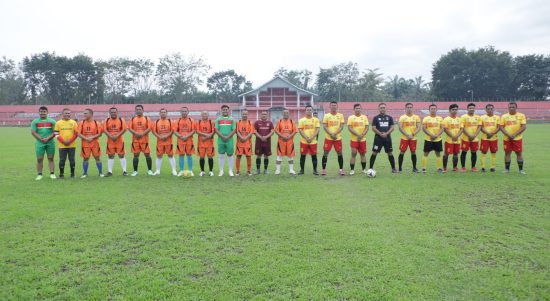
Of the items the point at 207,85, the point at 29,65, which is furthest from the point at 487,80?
the point at 29,65

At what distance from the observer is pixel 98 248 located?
4.44 m

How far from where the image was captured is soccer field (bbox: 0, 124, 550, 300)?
3463 mm

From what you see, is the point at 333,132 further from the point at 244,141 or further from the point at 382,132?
the point at 244,141

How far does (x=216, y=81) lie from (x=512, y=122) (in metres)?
63.0

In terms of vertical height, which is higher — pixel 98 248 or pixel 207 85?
pixel 207 85

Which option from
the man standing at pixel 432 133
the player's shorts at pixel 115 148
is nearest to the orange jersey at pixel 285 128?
the man standing at pixel 432 133

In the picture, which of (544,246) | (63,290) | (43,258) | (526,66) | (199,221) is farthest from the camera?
(526,66)

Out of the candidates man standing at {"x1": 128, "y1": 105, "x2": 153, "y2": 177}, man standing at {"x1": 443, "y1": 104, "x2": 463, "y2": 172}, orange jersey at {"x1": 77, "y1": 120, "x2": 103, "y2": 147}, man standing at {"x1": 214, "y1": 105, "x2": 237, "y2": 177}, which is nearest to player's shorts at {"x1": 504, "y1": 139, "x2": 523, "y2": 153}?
man standing at {"x1": 443, "y1": 104, "x2": 463, "y2": 172}

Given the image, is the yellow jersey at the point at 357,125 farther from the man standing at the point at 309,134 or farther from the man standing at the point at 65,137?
the man standing at the point at 65,137

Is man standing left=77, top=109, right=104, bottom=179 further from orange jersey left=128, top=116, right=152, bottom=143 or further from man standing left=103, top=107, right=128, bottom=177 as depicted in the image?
orange jersey left=128, top=116, right=152, bottom=143

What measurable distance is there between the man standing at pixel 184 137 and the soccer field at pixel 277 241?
1588 mm

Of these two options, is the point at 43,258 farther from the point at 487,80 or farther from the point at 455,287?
the point at 487,80

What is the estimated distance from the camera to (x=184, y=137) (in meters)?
9.48

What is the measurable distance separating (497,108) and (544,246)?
52.3m
